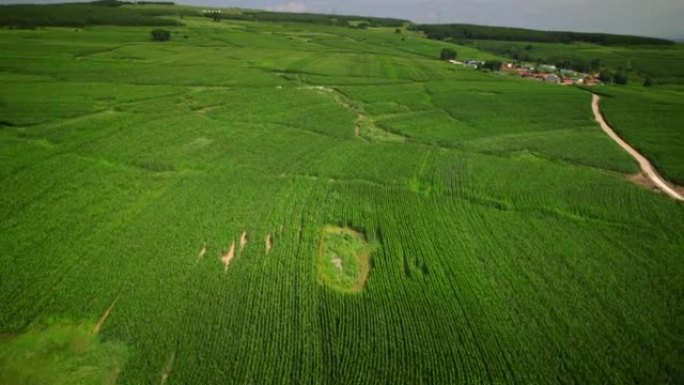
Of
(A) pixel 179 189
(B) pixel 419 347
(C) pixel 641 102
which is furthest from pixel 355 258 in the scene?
(C) pixel 641 102

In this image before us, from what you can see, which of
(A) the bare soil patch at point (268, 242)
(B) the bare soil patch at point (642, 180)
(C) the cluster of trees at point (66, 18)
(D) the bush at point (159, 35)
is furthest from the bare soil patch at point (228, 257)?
(C) the cluster of trees at point (66, 18)

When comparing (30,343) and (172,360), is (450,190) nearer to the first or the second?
(172,360)

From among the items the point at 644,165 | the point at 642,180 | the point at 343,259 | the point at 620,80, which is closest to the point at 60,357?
the point at 343,259

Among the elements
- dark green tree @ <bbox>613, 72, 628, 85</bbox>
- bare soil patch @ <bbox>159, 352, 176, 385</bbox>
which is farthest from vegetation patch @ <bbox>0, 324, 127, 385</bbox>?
dark green tree @ <bbox>613, 72, 628, 85</bbox>

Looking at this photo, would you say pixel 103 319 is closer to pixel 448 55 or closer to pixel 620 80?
pixel 620 80

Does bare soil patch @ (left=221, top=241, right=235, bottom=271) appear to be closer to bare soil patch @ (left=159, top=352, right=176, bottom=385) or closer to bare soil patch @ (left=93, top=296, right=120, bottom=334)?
bare soil patch @ (left=93, top=296, right=120, bottom=334)

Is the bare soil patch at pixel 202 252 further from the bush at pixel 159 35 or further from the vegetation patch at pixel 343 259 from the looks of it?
the bush at pixel 159 35
